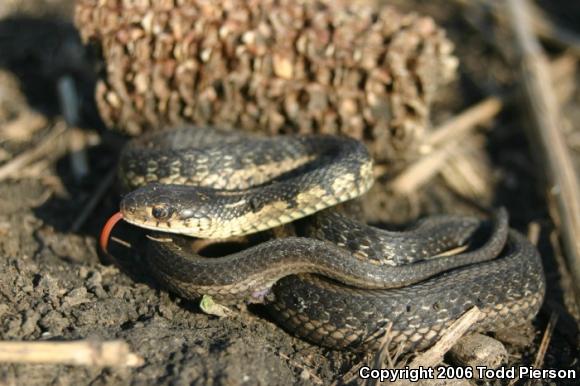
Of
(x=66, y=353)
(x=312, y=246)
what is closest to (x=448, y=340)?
(x=312, y=246)

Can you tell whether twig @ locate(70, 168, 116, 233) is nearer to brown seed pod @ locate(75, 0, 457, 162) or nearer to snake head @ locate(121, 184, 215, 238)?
brown seed pod @ locate(75, 0, 457, 162)

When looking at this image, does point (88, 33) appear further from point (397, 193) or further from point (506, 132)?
point (506, 132)

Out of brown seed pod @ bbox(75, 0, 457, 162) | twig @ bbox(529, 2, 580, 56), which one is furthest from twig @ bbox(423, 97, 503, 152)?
twig @ bbox(529, 2, 580, 56)

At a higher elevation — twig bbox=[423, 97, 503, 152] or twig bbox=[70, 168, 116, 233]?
twig bbox=[423, 97, 503, 152]

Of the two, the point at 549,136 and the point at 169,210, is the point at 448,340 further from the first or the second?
the point at 549,136

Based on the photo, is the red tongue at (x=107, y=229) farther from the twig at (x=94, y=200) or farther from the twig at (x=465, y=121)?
the twig at (x=465, y=121)
